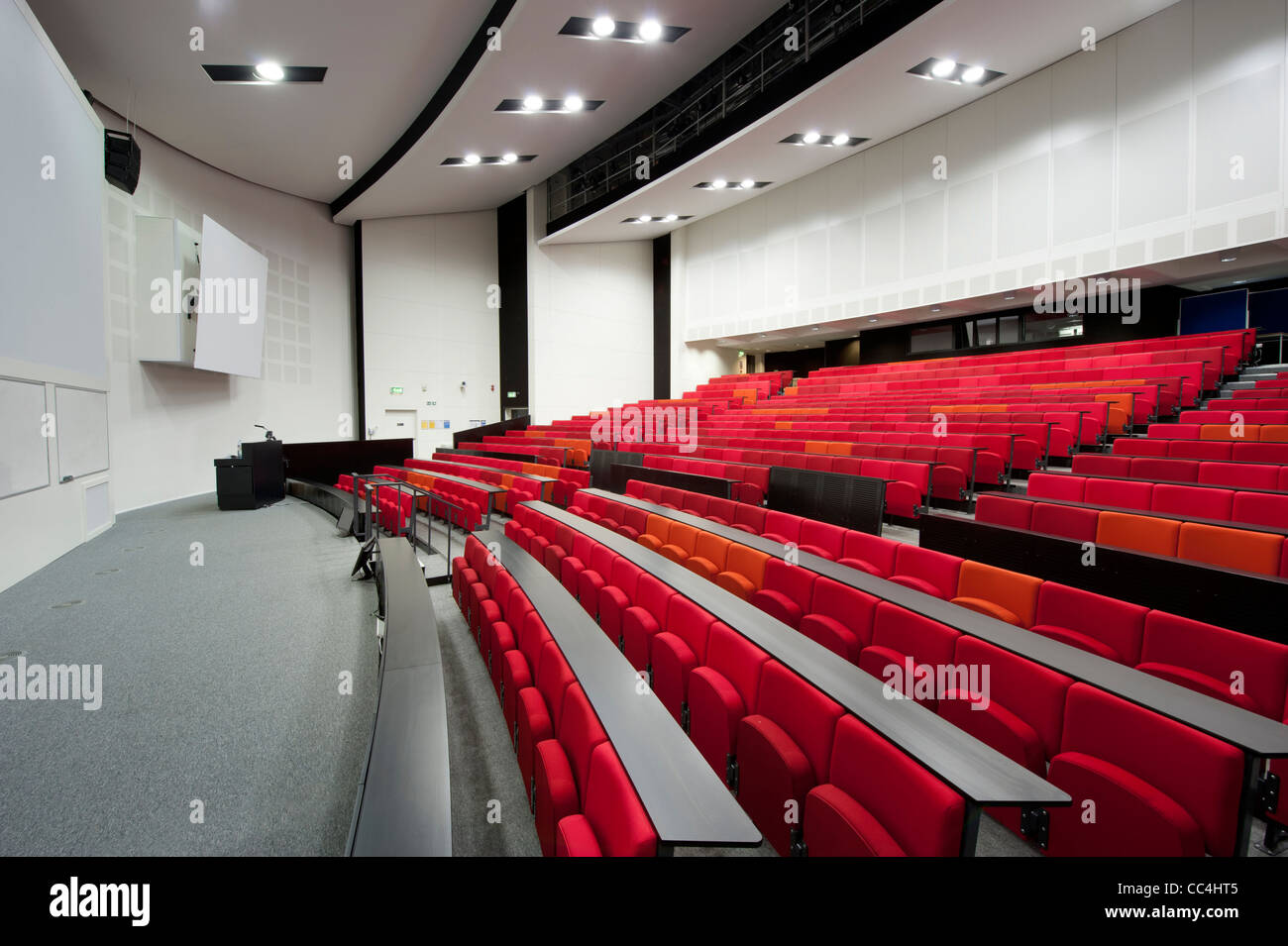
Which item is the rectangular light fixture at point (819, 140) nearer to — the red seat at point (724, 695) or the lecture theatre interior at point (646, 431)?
the lecture theatre interior at point (646, 431)

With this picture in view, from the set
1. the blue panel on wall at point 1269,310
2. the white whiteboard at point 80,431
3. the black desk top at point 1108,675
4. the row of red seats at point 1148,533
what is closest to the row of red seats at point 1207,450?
the row of red seats at point 1148,533

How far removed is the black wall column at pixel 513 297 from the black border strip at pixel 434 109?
7.37ft

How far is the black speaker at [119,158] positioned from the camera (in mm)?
4555

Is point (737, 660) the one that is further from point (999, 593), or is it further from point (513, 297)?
point (513, 297)

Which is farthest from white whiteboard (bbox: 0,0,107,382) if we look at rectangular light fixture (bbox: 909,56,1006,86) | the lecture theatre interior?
rectangular light fixture (bbox: 909,56,1006,86)

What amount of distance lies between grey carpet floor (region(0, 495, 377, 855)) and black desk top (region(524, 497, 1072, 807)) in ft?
3.67

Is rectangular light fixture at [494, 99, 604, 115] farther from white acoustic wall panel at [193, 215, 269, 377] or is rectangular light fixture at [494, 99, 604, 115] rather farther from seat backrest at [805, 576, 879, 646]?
seat backrest at [805, 576, 879, 646]

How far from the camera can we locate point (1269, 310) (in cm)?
591

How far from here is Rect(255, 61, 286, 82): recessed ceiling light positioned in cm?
512

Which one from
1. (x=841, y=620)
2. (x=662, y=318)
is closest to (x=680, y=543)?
(x=841, y=620)

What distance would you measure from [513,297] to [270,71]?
14.1 ft
